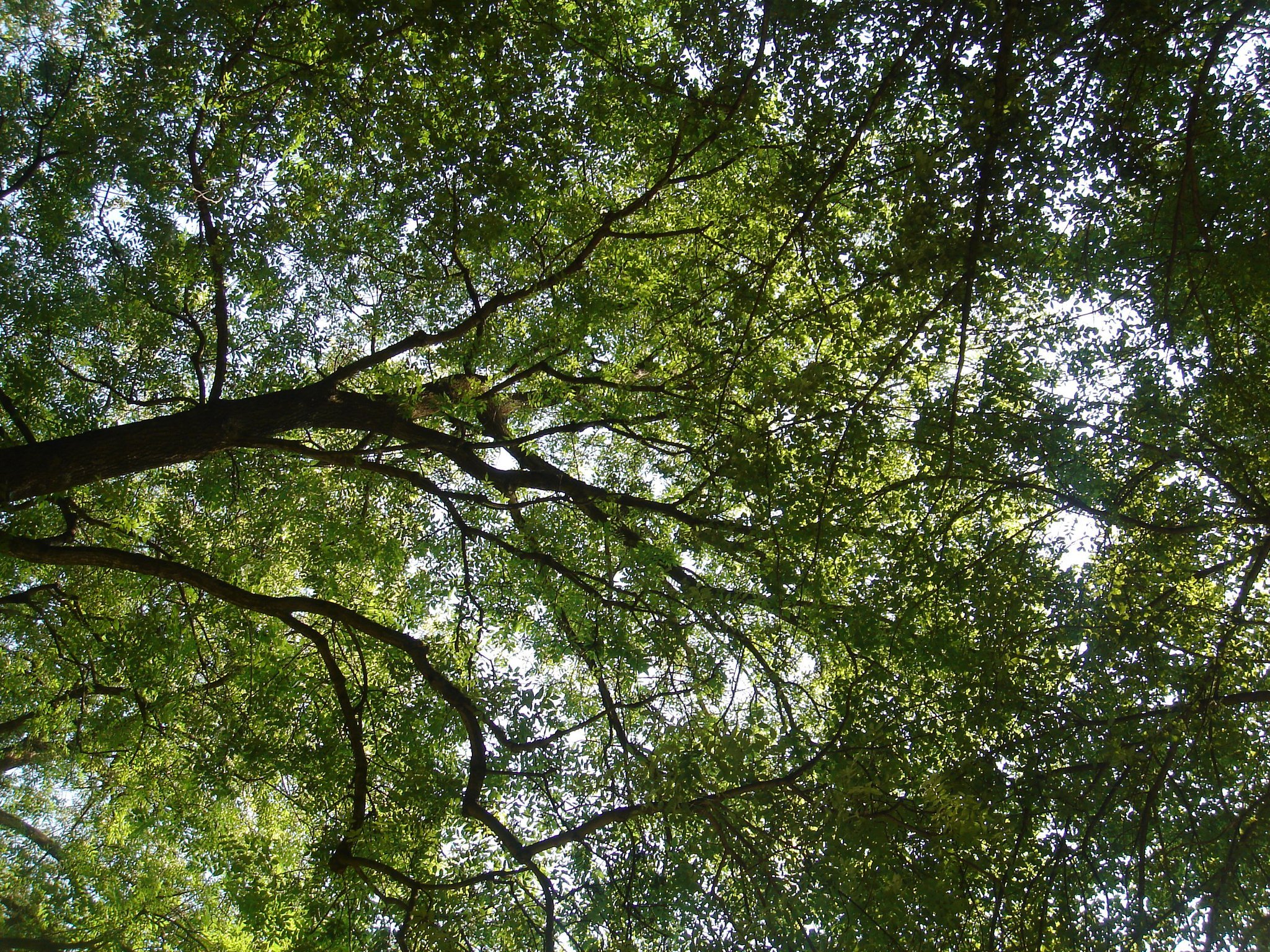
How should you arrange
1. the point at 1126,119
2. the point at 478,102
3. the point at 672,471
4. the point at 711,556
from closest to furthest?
the point at 1126,119
the point at 478,102
the point at 672,471
the point at 711,556

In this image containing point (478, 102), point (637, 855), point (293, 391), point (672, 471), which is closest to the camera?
point (637, 855)

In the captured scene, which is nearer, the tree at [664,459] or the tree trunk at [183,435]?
the tree at [664,459]

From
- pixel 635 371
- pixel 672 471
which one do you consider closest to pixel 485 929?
pixel 672 471

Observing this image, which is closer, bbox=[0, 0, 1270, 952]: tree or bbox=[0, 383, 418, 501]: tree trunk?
bbox=[0, 0, 1270, 952]: tree

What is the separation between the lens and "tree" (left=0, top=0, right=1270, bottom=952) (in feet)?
11.5

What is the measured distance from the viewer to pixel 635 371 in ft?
20.7

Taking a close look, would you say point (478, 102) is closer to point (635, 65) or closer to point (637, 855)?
point (635, 65)

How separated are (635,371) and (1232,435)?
12.7 ft

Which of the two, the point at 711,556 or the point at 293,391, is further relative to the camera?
the point at 711,556

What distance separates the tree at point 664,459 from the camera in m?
3.50

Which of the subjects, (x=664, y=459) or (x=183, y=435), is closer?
(x=183, y=435)

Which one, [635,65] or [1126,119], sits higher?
[635,65]

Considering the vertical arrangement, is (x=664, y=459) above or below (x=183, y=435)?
above

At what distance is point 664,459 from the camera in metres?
6.64
